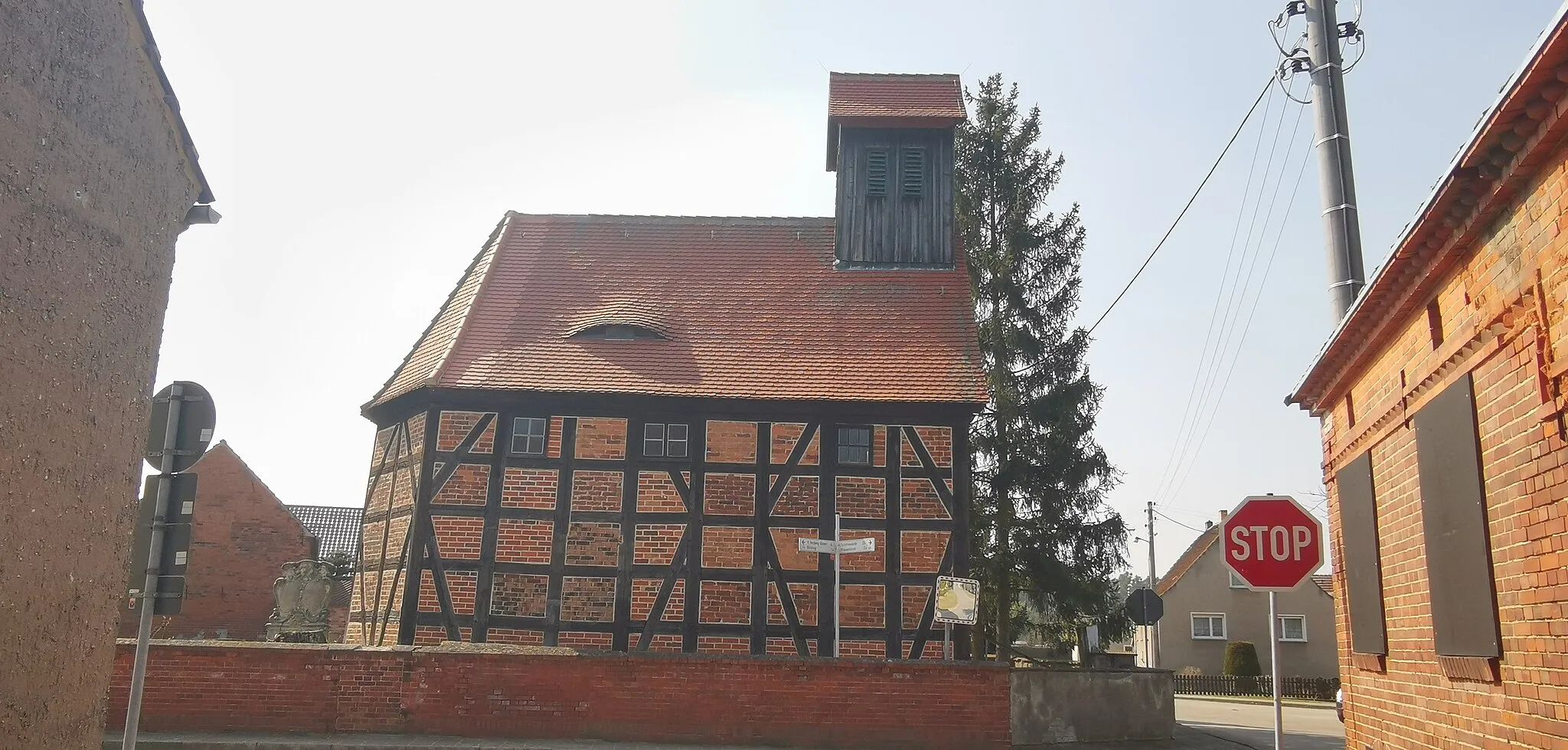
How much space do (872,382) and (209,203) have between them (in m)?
10.1

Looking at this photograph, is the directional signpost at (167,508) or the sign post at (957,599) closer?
the directional signpost at (167,508)

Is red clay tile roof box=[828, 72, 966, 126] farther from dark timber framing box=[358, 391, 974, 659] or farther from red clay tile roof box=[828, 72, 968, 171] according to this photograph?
dark timber framing box=[358, 391, 974, 659]

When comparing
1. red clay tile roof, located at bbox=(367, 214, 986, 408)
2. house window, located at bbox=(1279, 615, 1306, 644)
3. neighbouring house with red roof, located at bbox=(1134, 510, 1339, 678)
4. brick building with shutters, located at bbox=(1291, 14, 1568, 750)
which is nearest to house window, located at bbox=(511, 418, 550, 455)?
red clay tile roof, located at bbox=(367, 214, 986, 408)

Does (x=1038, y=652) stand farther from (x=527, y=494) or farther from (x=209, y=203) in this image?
(x=209, y=203)

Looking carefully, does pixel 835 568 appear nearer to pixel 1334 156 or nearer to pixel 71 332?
pixel 1334 156

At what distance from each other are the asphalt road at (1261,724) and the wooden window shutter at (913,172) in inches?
425

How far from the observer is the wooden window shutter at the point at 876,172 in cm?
2100

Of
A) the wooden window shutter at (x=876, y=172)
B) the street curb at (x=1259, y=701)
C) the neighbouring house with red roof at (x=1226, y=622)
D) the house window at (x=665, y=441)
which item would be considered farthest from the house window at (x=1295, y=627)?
the house window at (x=665, y=441)

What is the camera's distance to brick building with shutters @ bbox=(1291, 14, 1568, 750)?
4801 millimetres

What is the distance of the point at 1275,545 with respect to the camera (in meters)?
7.29

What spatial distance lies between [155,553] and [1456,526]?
807cm

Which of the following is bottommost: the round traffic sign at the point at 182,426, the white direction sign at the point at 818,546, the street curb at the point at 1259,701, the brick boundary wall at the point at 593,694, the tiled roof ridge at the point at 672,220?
the street curb at the point at 1259,701

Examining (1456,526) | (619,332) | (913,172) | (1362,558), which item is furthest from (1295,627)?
(1456,526)

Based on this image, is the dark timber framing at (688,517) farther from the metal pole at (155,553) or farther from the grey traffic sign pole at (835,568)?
the metal pole at (155,553)
